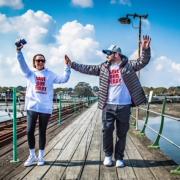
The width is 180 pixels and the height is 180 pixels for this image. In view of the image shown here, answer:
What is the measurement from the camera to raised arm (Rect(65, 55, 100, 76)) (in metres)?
6.07

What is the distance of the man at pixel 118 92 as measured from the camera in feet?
18.9

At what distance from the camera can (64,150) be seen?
294 inches

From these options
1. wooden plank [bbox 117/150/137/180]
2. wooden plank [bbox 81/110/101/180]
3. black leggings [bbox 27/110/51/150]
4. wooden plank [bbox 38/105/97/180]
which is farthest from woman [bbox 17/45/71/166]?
wooden plank [bbox 117/150/137/180]

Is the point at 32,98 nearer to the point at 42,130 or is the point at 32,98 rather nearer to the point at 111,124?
the point at 42,130

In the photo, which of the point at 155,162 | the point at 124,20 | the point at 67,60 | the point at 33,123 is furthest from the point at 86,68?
the point at 124,20

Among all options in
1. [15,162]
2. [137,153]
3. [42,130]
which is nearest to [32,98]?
[42,130]

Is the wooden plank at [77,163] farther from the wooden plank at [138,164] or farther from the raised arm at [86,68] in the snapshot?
the raised arm at [86,68]

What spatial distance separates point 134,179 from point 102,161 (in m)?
1.33

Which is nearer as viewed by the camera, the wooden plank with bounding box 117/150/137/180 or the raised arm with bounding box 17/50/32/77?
the wooden plank with bounding box 117/150/137/180

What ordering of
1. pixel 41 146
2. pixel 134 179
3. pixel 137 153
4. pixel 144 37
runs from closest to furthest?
pixel 134 179 < pixel 144 37 < pixel 41 146 < pixel 137 153

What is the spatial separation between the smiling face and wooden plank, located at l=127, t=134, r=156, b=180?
81.7 inches

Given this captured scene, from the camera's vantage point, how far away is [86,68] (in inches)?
240

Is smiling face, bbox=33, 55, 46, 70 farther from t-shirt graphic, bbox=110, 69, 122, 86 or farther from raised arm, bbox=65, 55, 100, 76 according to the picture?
t-shirt graphic, bbox=110, 69, 122, 86

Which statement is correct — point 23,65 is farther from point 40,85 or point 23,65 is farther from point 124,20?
point 124,20
